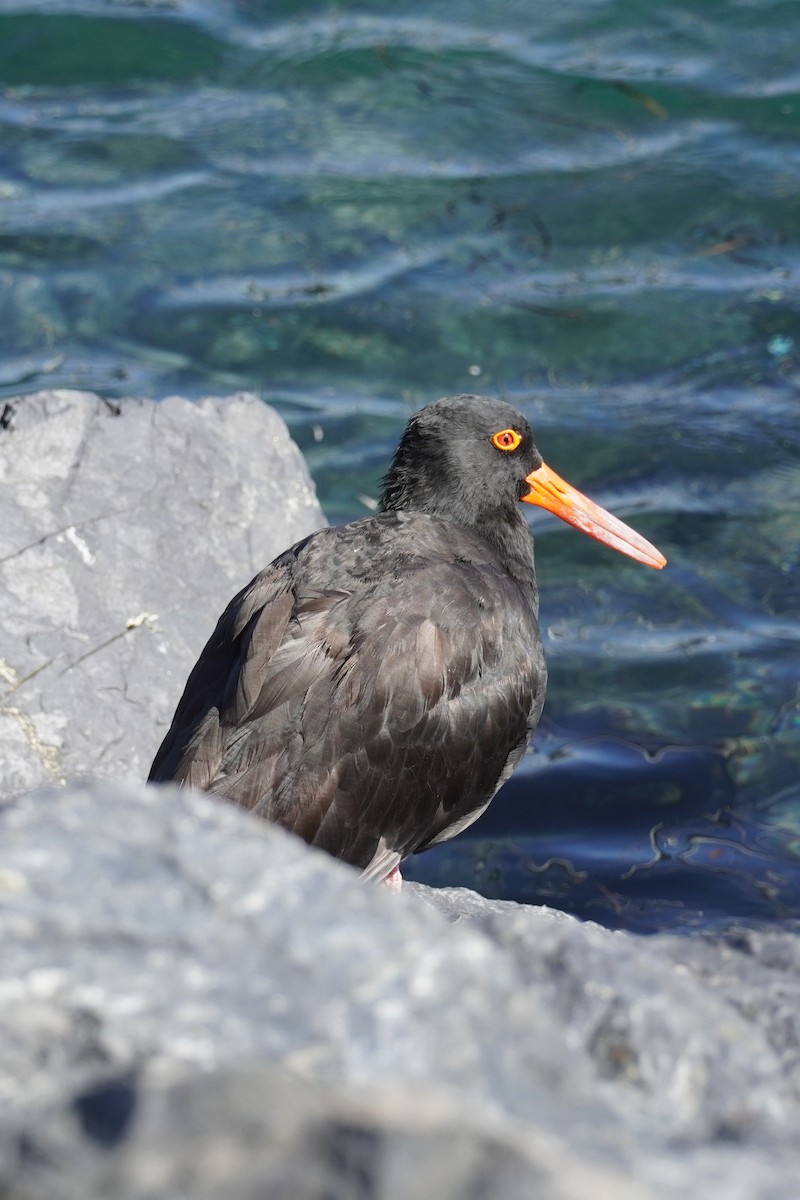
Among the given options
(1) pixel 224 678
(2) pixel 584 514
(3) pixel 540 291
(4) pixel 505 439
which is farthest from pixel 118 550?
(3) pixel 540 291

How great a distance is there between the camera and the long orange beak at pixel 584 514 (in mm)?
5441

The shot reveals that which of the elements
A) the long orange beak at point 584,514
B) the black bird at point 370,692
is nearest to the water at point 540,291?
the long orange beak at point 584,514

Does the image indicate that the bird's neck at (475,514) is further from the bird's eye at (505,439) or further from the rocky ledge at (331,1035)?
the rocky ledge at (331,1035)

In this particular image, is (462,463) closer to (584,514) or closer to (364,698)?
(584,514)

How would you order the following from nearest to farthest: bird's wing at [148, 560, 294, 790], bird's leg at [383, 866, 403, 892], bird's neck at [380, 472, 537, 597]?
1. bird's wing at [148, 560, 294, 790]
2. bird's leg at [383, 866, 403, 892]
3. bird's neck at [380, 472, 537, 597]

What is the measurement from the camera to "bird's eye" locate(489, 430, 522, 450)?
5.06 metres

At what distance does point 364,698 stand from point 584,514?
1.88 meters

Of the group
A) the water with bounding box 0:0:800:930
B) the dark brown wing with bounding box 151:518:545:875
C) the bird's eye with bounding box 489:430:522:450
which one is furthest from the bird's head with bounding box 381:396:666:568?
the water with bounding box 0:0:800:930

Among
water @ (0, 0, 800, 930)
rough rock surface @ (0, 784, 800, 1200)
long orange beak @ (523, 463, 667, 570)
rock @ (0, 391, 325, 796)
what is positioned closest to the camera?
rough rock surface @ (0, 784, 800, 1200)

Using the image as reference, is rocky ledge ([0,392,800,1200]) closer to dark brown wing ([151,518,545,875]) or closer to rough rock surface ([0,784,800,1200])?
rough rock surface ([0,784,800,1200])

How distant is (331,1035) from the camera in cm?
155

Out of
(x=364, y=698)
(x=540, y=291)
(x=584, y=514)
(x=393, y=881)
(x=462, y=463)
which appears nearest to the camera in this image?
(x=364, y=698)

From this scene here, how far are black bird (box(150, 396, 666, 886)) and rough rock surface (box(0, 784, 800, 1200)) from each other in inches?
77.4

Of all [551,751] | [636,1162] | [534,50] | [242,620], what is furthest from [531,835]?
[534,50]
